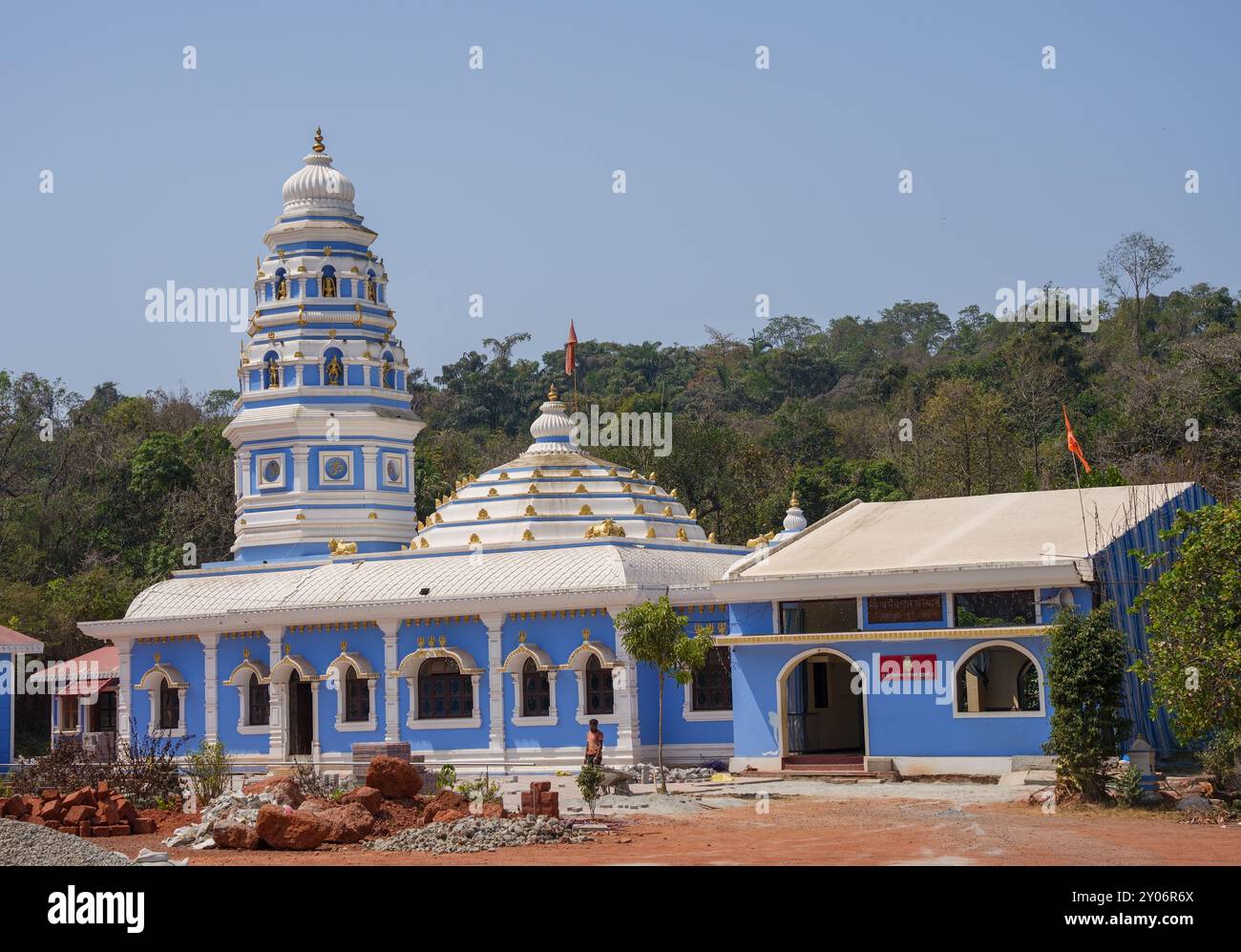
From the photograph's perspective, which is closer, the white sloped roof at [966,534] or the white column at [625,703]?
the white sloped roof at [966,534]

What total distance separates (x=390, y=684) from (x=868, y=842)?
18.2 m

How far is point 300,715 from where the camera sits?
38.7 metres

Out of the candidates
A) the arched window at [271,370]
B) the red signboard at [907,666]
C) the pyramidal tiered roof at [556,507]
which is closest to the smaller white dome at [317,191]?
the arched window at [271,370]

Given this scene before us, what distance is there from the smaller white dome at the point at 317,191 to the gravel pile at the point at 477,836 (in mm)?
26566

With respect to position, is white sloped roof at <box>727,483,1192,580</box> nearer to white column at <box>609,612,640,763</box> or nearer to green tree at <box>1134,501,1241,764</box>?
white column at <box>609,612,640,763</box>

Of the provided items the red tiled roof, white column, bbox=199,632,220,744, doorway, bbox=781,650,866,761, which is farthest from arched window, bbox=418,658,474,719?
the red tiled roof

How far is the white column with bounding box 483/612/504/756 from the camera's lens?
116ft

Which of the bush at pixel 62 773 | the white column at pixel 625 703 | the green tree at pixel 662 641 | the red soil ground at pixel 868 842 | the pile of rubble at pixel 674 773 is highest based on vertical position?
the green tree at pixel 662 641

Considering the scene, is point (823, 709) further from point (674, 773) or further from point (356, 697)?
point (356, 697)

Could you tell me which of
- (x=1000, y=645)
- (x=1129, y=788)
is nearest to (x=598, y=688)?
(x=1000, y=645)

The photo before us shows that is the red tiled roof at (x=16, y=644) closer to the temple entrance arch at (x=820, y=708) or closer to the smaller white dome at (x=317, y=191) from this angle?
the smaller white dome at (x=317, y=191)

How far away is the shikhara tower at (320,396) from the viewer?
142ft

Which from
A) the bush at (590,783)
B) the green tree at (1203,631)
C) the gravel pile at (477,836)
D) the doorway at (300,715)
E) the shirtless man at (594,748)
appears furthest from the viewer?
the doorway at (300,715)
